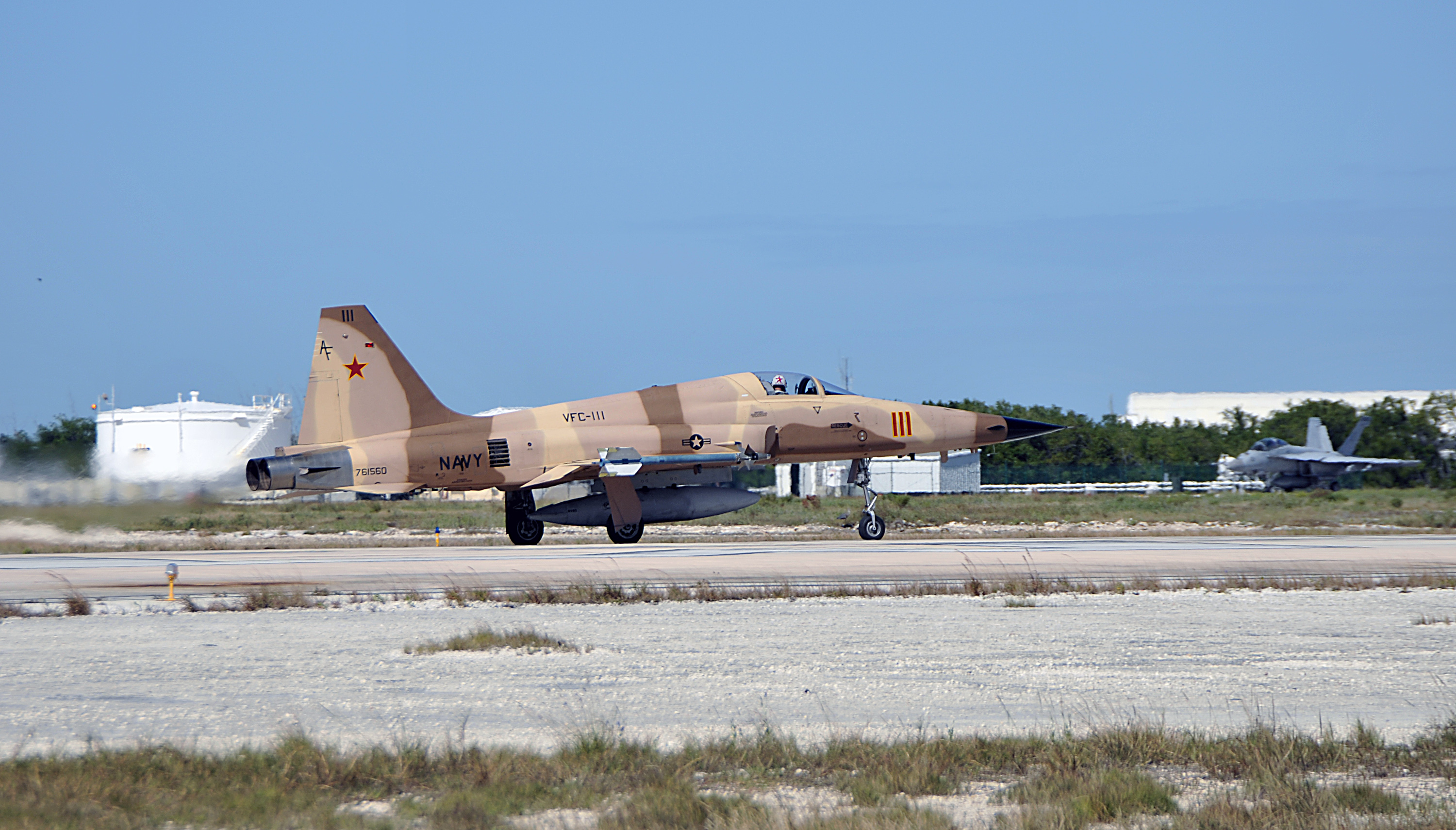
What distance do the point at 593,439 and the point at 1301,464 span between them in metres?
45.5

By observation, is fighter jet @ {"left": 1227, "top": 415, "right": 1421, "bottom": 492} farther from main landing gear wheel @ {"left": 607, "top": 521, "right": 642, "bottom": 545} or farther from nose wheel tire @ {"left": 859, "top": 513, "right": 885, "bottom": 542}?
main landing gear wheel @ {"left": 607, "top": 521, "right": 642, "bottom": 545}

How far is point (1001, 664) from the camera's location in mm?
10164

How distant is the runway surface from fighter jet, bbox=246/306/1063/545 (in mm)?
1203

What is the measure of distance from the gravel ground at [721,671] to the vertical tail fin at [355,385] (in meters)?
9.80

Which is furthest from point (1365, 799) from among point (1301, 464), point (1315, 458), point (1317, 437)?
point (1317, 437)

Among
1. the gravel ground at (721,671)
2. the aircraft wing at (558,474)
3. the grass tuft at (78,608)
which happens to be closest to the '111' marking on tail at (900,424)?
the aircraft wing at (558,474)

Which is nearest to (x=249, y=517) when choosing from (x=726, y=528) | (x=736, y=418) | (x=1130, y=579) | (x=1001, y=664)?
(x=726, y=528)

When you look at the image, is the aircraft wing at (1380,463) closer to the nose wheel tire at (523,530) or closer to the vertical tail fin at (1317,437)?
the vertical tail fin at (1317,437)

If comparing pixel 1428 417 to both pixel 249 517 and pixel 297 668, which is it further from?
pixel 297 668

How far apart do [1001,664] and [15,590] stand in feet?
46.8

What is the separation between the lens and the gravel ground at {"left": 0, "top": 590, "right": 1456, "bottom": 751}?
7.80 meters

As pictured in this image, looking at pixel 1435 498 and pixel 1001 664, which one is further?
pixel 1435 498

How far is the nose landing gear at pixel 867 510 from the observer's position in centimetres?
2647

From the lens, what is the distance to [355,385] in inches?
960
